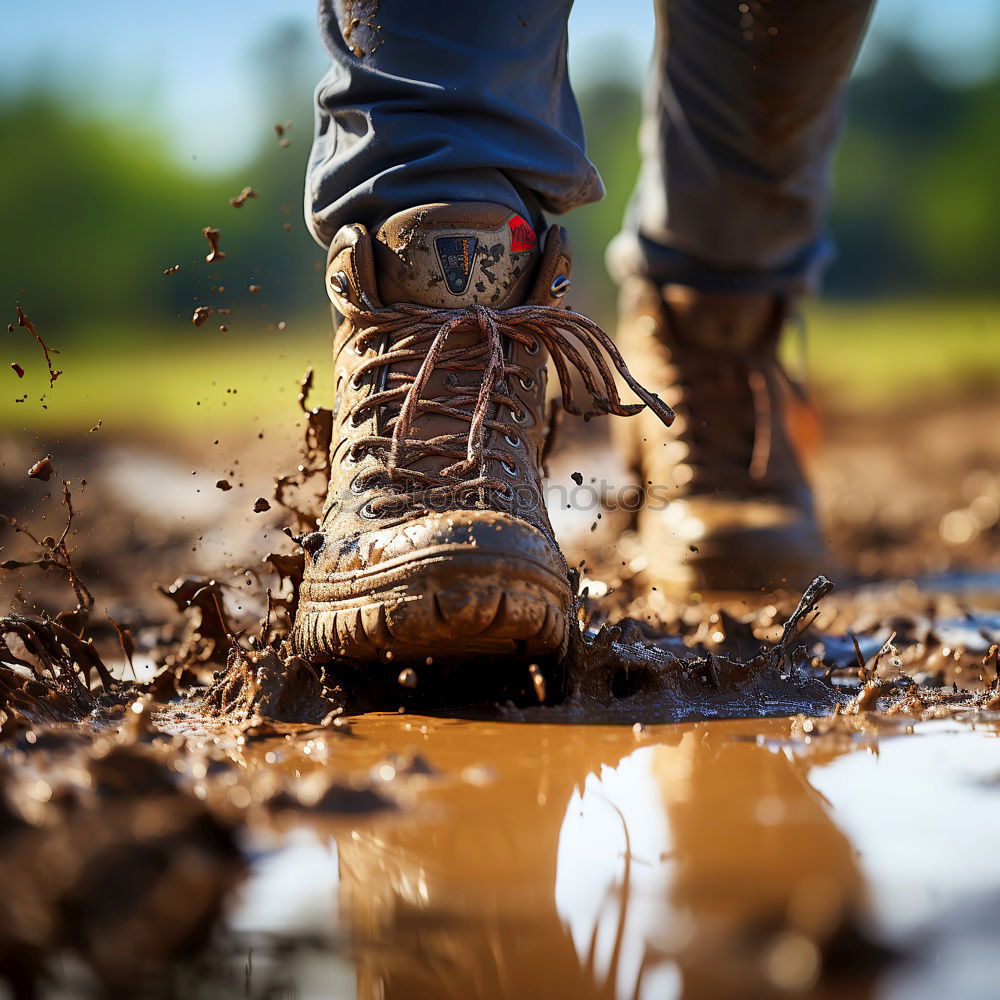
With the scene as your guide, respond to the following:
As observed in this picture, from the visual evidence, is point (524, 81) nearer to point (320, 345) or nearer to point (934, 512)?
point (320, 345)

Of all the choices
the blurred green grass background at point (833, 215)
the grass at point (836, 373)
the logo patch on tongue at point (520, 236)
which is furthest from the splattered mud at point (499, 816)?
the blurred green grass background at point (833, 215)

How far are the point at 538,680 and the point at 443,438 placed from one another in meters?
0.35

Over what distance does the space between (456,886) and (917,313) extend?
1615 centimetres

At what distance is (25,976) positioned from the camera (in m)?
0.66

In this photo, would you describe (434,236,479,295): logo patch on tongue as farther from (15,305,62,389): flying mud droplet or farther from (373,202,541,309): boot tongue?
(15,305,62,389): flying mud droplet

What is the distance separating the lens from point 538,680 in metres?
1.30

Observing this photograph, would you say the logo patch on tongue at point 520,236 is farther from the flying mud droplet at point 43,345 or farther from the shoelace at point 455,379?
the flying mud droplet at point 43,345

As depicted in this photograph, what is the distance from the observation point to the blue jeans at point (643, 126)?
1.57m

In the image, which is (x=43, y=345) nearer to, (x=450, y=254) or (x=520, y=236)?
(x=450, y=254)

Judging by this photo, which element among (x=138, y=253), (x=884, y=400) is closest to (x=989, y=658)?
(x=884, y=400)

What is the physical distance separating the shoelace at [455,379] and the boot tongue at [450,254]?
0.03 metres

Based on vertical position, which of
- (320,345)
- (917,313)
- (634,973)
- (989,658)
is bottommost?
(634,973)

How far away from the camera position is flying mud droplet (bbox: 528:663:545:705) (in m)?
1.29

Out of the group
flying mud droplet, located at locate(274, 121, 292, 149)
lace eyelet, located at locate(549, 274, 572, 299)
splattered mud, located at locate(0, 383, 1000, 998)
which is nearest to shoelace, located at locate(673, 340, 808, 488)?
splattered mud, located at locate(0, 383, 1000, 998)
